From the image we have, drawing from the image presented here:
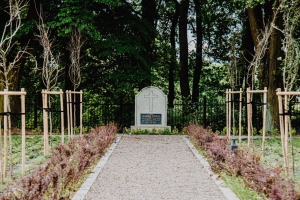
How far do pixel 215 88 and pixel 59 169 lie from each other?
25.1 m

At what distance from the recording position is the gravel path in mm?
6980

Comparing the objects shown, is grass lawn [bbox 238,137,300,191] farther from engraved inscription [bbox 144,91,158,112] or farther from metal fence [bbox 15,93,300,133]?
engraved inscription [bbox 144,91,158,112]

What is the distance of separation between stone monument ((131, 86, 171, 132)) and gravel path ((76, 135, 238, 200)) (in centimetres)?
550

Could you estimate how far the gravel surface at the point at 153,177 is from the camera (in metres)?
6.99

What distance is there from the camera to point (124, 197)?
6781 mm

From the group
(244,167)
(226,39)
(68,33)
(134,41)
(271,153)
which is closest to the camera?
(244,167)

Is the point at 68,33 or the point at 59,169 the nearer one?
the point at 59,169

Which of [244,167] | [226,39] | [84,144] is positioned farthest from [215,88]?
[244,167]

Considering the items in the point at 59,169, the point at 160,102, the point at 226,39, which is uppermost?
the point at 226,39

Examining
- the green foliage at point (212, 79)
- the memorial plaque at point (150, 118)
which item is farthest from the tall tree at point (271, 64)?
the green foliage at point (212, 79)

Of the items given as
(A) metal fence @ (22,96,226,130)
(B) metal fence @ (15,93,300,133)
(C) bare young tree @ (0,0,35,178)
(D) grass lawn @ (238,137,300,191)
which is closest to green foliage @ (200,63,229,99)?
(A) metal fence @ (22,96,226,130)

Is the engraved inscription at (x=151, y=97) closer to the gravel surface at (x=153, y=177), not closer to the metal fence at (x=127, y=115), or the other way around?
the metal fence at (x=127, y=115)

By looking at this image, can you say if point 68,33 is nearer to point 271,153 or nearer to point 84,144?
point 84,144

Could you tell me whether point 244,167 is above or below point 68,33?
below
